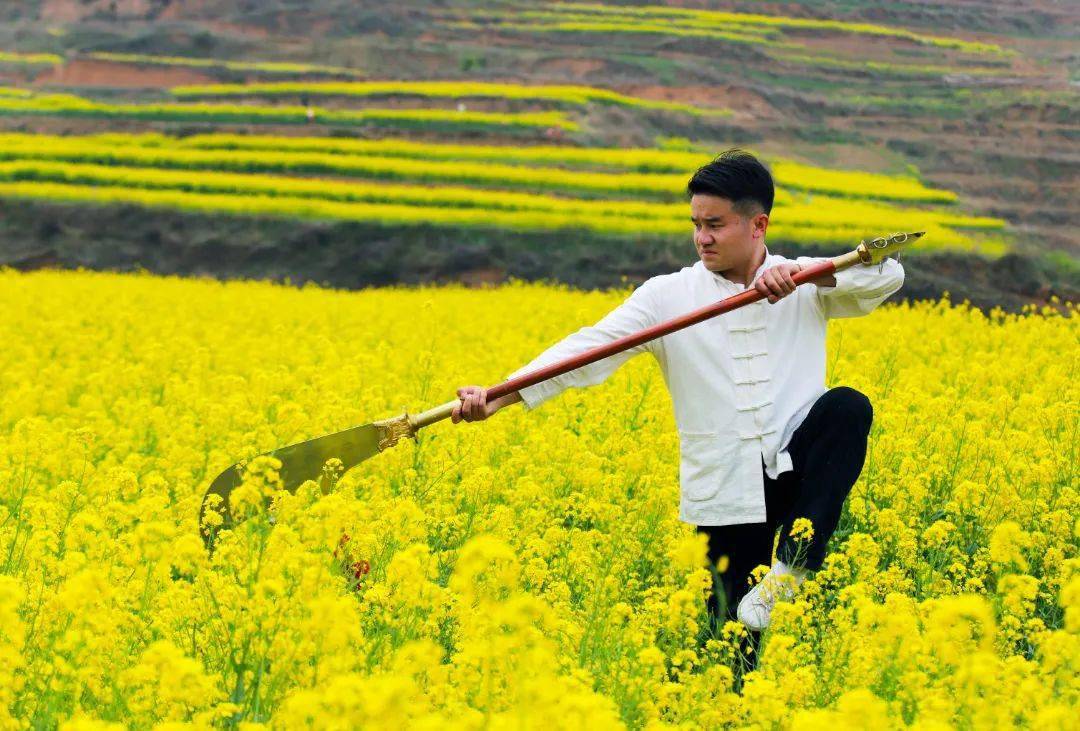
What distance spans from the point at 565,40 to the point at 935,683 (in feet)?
135

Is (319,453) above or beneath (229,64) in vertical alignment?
above

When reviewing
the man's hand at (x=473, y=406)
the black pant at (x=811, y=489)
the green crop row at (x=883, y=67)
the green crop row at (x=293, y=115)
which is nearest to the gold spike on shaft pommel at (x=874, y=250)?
the black pant at (x=811, y=489)

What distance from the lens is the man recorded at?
433 cm

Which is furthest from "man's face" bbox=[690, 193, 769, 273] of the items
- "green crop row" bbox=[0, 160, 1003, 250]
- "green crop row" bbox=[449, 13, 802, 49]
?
"green crop row" bbox=[449, 13, 802, 49]

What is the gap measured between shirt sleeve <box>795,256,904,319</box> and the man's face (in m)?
0.18

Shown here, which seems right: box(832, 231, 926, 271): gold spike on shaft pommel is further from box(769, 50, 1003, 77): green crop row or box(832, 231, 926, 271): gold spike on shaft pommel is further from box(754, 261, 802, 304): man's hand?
box(769, 50, 1003, 77): green crop row

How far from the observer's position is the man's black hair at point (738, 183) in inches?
172

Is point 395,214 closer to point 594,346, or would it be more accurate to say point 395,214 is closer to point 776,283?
point 594,346

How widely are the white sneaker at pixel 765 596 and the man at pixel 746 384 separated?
152mm

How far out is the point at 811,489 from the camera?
4328 millimetres

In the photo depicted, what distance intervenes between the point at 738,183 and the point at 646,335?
0.54 metres

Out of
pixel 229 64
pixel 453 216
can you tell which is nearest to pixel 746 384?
pixel 453 216

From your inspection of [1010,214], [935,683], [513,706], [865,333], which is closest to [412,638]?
[513,706]

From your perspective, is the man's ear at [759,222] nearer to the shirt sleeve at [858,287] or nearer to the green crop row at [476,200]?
the shirt sleeve at [858,287]
